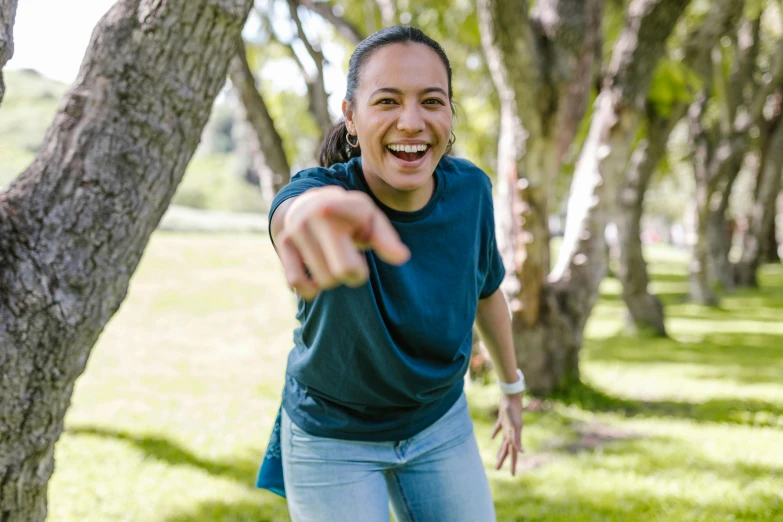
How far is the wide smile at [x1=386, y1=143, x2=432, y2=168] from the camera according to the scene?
1.92 metres

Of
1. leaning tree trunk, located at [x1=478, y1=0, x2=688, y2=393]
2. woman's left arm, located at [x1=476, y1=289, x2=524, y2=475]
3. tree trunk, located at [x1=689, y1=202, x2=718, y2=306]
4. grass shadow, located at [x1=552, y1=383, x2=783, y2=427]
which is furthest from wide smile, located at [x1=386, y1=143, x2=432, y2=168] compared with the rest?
tree trunk, located at [x1=689, y1=202, x2=718, y2=306]

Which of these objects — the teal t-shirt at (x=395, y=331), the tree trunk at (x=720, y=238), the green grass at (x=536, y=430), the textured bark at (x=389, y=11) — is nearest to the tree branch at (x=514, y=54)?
the textured bark at (x=389, y=11)

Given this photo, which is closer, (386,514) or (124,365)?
(386,514)

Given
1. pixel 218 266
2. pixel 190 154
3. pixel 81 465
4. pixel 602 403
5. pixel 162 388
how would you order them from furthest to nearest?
pixel 218 266 → pixel 162 388 → pixel 602 403 → pixel 81 465 → pixel 190 154

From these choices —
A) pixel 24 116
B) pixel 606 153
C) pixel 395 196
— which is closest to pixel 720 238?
pixel 606 153

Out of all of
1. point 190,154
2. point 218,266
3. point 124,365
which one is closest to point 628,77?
point 190,154

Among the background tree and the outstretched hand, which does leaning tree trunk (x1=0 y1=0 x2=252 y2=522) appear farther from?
the background tree

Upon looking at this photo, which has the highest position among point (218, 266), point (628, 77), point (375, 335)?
point (628, 77)

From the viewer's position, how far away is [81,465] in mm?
4934

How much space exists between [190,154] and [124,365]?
6.87 metres

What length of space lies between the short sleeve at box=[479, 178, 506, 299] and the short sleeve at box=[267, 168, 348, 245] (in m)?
0.55

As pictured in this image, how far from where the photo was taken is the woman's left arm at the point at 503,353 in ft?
8.25

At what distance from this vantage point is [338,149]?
2.32 meters

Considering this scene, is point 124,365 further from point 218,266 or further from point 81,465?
point 218,266
